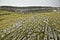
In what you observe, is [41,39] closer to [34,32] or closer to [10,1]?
[34,32]

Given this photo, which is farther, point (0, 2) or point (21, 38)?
point (0, 2)

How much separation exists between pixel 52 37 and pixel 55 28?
3.0 inches

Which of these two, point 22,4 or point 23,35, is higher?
point 23,35

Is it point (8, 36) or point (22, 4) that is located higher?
point (8, 36)

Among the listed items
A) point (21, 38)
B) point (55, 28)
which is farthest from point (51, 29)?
point (21, 38)

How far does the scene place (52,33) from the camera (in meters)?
0.41

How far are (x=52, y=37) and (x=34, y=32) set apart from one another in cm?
7

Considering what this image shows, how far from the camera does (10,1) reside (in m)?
2.01

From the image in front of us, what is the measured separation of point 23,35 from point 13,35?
0.11ft

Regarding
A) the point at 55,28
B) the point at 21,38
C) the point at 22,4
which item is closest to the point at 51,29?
the point at 55,28

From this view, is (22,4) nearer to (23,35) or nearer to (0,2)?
(0,2)

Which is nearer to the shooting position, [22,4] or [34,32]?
[34,32]

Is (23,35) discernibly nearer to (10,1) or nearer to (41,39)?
(41,39)

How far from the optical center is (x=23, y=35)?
1.31 ft
